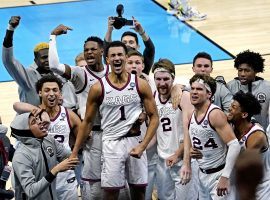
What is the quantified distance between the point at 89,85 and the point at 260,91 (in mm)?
1763

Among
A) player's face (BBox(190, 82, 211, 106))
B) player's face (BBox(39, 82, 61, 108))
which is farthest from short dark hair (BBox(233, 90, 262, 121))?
player's face (BBox(39, 82, 61, 108))

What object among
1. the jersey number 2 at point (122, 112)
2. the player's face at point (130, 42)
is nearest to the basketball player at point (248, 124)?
the jersey number 2 at point (122, 112)

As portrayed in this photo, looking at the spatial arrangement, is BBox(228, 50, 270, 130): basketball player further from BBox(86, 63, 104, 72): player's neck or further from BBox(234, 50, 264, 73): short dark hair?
BBox(86, 63, 104, 72): player's neck

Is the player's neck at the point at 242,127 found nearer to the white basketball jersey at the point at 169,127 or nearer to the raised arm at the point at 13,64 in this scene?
the white basketball jersey at the point at 169,127

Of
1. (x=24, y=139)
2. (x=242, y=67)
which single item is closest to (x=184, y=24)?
(x=242, y=67)

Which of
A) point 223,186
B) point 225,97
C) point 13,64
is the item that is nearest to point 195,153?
point 223,186

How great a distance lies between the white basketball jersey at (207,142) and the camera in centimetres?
615

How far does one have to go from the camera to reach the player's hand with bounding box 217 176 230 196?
19.9ft

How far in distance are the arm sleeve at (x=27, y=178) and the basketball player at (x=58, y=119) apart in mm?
1166

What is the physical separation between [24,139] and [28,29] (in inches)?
369

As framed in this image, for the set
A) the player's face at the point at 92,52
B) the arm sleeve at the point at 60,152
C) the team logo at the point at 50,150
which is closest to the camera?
the team logo at the point at 50,150

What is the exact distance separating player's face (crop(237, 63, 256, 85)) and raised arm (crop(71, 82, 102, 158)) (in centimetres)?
172

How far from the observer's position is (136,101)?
6.33 m

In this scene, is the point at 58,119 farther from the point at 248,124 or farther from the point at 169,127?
the point at 248,124
